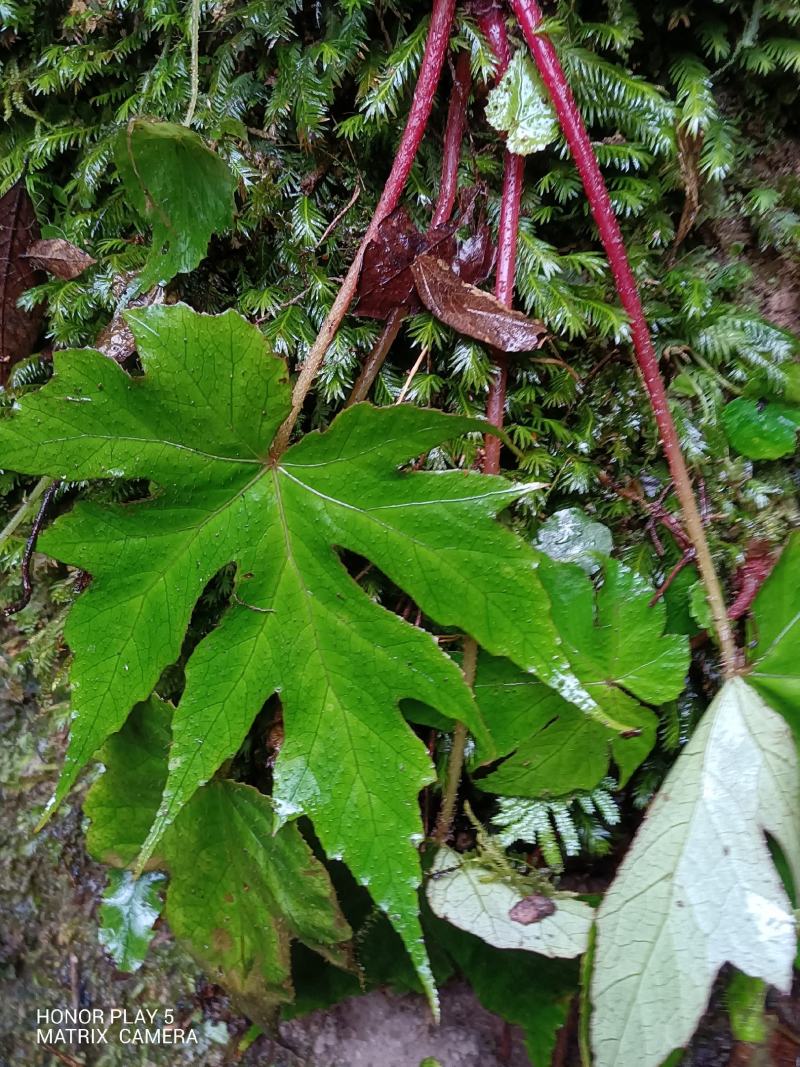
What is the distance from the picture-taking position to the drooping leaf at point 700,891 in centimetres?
72

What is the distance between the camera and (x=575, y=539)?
0.92m

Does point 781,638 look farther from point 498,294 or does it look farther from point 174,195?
point 174,195

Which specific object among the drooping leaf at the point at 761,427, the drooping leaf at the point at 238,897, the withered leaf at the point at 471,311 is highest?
the drooping leaf at the point at 761,427

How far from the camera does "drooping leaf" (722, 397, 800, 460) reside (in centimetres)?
96

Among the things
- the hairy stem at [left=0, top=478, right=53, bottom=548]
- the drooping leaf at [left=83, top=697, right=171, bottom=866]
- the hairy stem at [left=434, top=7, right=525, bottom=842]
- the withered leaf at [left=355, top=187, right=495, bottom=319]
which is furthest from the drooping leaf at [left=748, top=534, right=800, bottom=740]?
the hairy stem at [left=0, top=478, right=53, bottom=548]

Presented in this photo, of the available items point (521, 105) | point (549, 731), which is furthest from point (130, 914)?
point (521, 105)

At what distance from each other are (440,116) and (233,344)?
0.49 metres

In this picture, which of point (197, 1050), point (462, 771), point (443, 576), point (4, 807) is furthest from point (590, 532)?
point (4, 807)

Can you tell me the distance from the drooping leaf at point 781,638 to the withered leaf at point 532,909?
1.19 feet

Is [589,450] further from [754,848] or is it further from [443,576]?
[754,848]

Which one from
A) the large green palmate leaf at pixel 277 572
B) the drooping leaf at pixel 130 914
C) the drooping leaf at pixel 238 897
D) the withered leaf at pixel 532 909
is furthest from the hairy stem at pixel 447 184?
the drooping leaf at pixel 130 914

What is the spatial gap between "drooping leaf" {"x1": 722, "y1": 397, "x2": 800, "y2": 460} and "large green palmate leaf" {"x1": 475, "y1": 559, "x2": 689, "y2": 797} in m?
0.28

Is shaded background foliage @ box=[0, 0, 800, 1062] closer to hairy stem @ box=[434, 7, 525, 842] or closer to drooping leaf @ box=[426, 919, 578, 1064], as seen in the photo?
hairy stem @ box=[434, 7, 525, 842]

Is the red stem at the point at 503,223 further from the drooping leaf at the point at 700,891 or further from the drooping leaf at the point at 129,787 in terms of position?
the drooping leaf at the point at 129,787
